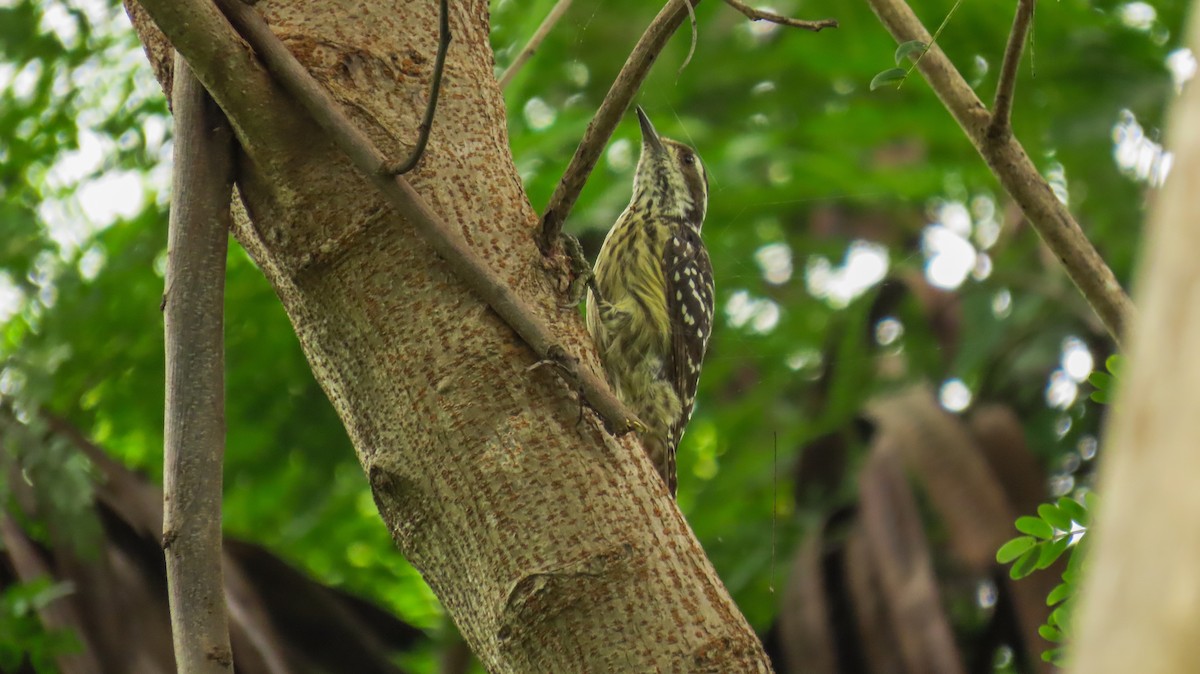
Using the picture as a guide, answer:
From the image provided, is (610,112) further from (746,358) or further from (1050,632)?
(746,358)

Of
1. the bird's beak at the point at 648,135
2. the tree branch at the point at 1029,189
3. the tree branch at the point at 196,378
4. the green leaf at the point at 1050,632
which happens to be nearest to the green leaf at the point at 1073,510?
the green leaf at the point at 1050,632


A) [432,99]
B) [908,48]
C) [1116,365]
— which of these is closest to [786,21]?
[908,48]

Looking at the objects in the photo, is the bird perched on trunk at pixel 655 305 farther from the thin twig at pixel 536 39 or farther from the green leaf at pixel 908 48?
the green leaf at pixel 908 48

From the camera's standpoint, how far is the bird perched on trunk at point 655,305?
4.78 meters

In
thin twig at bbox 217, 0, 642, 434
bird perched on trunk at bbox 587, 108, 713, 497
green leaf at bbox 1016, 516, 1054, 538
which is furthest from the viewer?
bird perched on trunk at bbox 587, 108, 713, 497

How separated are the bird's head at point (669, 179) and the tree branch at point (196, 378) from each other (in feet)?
10.5

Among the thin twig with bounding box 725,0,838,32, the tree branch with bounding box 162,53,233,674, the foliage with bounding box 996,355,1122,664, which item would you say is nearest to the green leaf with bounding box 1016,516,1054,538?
the foliage with bounding box 996,355,1122,664

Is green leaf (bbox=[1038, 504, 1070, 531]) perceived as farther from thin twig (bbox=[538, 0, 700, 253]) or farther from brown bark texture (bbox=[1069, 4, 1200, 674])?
brown bark texture (bbox=[1069, 4, 1200, 674])

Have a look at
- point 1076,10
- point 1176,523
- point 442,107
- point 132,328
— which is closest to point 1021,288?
point 1076,10

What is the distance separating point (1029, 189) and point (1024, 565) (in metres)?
0.81

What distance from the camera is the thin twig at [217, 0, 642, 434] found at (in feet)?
6.59

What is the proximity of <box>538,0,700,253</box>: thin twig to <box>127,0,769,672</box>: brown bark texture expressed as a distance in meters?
0.06

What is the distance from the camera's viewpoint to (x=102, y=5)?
508 cm

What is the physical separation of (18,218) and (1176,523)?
4.29 m
